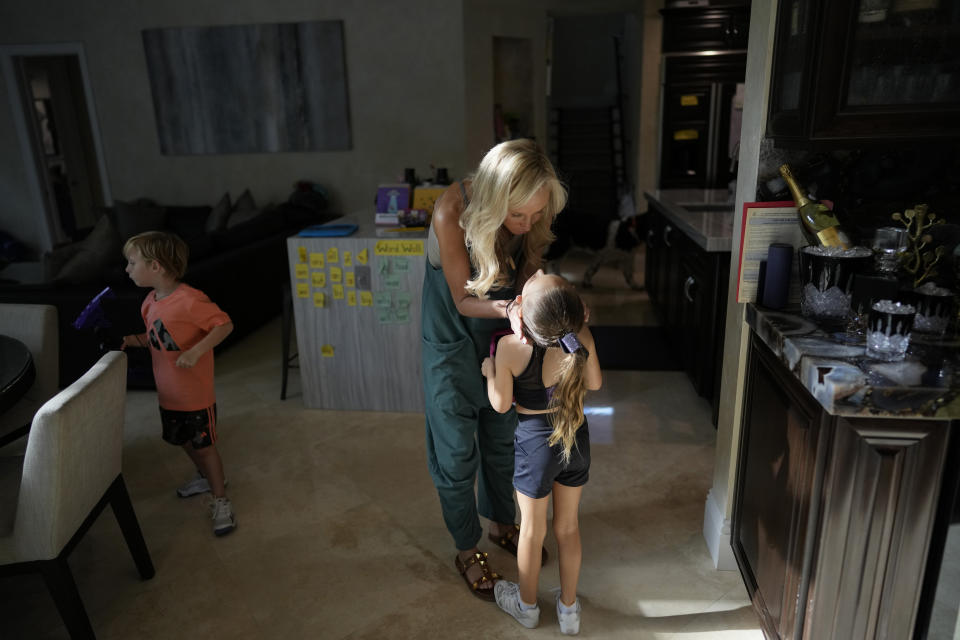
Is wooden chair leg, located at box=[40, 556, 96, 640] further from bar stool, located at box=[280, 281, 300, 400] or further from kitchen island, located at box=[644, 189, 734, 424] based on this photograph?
kitchen island, located at box=[644, 189, 734, 424]

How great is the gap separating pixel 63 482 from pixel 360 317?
1738 mm

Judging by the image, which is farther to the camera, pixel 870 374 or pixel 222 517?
pixel 222 517

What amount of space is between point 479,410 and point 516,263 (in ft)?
1.72

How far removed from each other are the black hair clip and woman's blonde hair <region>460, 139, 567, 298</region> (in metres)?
0.29

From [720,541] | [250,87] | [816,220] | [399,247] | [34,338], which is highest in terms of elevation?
[250,87]

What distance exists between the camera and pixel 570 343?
5.11 feet

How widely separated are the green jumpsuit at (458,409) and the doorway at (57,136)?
17.5 feet

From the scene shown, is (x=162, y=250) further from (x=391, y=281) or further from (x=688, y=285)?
(x=688, y=285)

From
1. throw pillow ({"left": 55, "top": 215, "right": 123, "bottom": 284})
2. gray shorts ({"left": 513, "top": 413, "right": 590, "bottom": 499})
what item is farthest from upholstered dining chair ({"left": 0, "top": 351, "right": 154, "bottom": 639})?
throw pillow ({"left": 55, "top": 215, "right": 123, "bottom": 284})

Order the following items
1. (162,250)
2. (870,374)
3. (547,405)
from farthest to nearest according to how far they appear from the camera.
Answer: (162,250), (547,405), (870,374)

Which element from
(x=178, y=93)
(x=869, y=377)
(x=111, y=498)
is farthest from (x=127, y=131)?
(x=869, y=377)

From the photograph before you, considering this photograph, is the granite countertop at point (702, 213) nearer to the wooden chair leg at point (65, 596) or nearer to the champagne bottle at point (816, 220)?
the champagne bottle at point (816, 220)

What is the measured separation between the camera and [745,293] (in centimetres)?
188

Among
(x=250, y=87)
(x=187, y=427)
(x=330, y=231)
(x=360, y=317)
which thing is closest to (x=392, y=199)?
(x=330, y=231)
